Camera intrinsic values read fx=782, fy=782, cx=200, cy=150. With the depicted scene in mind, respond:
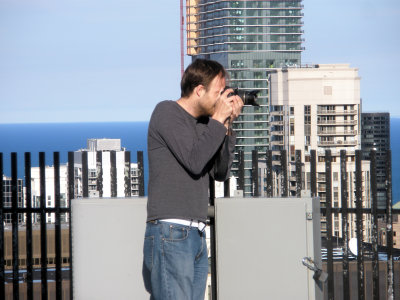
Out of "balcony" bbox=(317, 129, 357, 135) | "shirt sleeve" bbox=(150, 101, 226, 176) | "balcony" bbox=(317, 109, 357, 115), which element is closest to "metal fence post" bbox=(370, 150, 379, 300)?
"shirt sleeve" bbox=(150, 101, 226, 176)

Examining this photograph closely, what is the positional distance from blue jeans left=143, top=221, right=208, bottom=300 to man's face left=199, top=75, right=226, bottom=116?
0.47 m

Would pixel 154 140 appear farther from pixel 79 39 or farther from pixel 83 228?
pixel 79 39

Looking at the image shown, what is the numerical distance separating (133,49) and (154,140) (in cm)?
12640

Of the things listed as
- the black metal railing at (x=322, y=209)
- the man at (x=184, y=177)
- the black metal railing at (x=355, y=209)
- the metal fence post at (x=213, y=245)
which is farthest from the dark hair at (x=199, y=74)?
the black metal railing at (x=355, y=209)

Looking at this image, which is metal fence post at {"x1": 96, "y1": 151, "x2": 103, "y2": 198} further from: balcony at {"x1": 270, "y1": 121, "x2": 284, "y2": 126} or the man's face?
balcony at {"x1": 270, "y1": 121, "x2": 284, "y2": 126}

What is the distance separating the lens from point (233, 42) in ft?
407

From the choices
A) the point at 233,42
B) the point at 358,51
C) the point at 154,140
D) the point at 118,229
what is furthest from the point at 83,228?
the point at 358,51

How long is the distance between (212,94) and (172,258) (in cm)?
63

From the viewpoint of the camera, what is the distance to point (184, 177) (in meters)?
2.90

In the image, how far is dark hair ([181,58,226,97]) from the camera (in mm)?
2947

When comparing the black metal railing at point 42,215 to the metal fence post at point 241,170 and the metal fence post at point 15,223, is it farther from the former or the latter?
the metal fence post at point 241,170

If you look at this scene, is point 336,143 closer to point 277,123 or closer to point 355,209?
point 277,123

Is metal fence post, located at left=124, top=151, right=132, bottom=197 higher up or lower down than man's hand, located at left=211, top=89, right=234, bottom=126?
lower down

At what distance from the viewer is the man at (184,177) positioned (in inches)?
112
